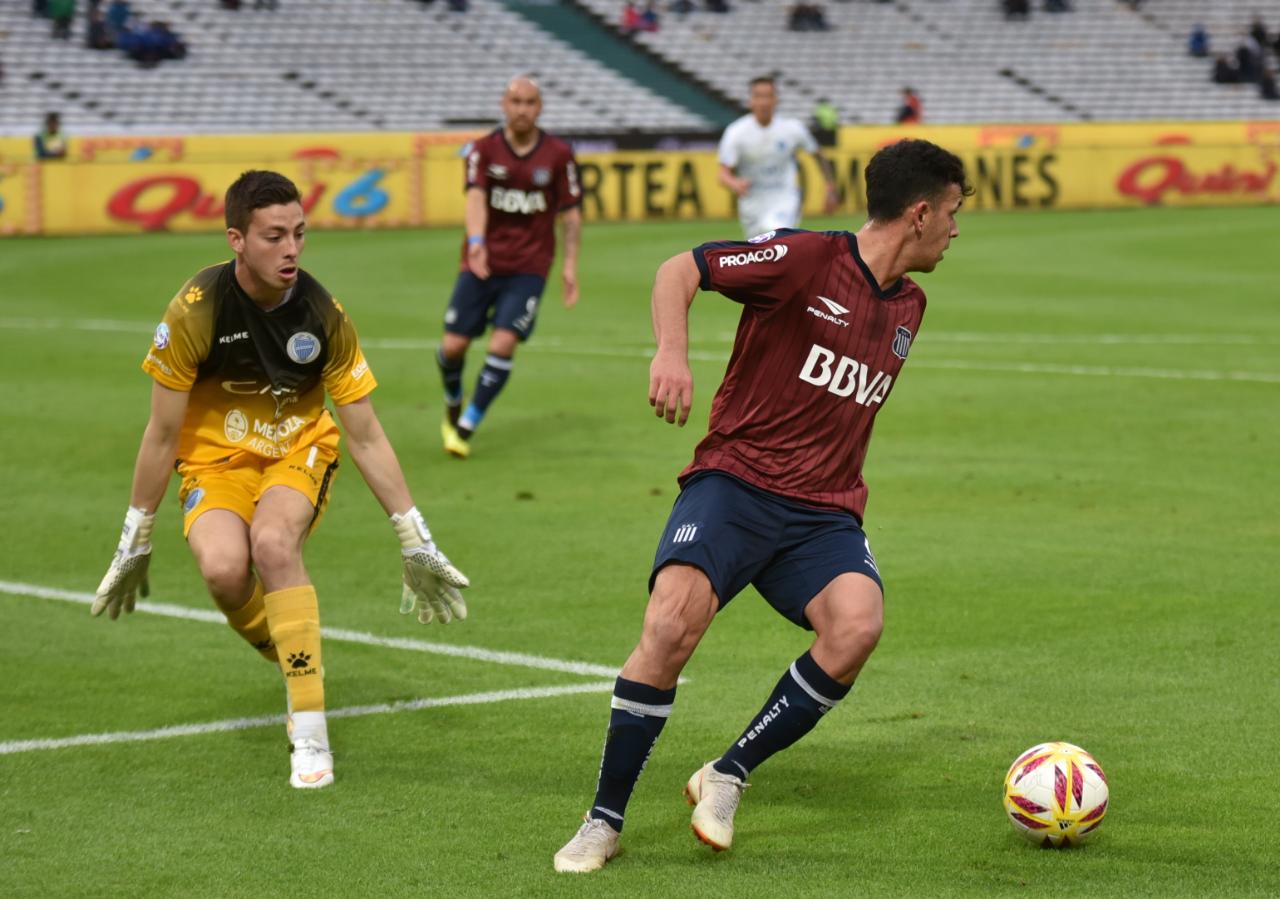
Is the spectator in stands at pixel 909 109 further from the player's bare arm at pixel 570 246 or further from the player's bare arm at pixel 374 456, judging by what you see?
the player's bare arm at pixel 374 456

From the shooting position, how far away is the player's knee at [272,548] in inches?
243

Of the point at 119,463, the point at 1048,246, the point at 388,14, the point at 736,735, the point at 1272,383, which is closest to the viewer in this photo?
the point at 736,735

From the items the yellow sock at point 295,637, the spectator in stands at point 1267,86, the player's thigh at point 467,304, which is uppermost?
the yellow sock at point 295,637

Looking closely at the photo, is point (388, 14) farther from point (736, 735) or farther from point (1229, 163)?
point (736, 735)

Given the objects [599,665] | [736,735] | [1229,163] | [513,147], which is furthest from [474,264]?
[1229,163]

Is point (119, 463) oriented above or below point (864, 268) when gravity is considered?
below

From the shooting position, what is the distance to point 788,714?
535 centimetres

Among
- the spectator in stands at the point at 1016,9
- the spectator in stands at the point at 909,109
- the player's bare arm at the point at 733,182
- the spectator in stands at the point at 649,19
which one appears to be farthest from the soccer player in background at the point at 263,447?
the spectator in stands at the point at 1016,9

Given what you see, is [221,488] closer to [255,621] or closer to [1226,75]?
[255,621]

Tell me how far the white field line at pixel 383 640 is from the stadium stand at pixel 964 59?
38.4m

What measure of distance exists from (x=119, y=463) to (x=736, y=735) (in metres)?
7.23

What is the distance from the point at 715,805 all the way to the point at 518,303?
321 inches

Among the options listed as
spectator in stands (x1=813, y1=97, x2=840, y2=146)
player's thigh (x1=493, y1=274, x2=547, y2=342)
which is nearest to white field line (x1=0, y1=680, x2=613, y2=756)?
player's thigh (x1=493, y1=274, x2=547, y2=342)

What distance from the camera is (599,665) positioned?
292 inches
